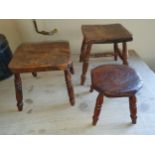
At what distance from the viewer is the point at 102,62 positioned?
198 centimetres

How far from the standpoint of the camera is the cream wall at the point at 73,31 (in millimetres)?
1960

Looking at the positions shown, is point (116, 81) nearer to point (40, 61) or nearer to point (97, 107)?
point (97, 107)

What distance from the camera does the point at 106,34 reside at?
60.0 inches

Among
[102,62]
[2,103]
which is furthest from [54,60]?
[102,62]

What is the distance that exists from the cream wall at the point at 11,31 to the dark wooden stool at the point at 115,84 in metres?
1.10

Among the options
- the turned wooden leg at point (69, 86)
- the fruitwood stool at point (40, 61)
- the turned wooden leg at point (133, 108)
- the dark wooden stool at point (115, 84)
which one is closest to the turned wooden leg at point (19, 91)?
the fruitwood stool at point (40, 61)

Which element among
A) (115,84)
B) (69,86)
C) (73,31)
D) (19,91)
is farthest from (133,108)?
(73,31)

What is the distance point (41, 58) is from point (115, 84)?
0.52 metres

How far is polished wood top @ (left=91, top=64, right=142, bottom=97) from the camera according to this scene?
3.61 feet

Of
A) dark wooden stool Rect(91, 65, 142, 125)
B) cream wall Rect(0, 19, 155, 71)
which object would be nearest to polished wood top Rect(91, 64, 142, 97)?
dark wooden stool Rect(91, 65, 142, 125)

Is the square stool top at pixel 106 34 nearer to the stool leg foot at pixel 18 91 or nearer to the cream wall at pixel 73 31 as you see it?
the cream wall at pixel 73 31

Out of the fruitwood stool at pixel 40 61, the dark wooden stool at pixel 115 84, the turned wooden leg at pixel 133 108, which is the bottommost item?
the turned wooden leg at pixel 133 108
